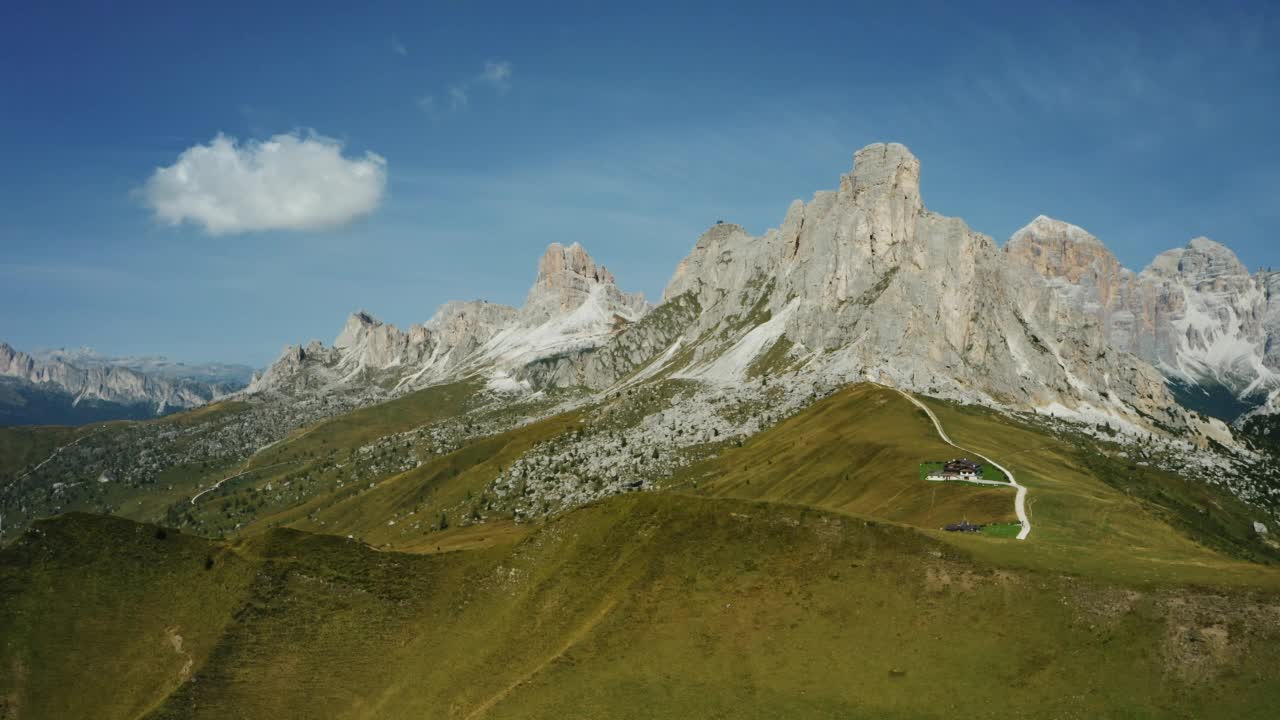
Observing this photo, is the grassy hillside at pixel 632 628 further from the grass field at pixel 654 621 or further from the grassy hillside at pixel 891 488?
the grassy hillside at pixel 891 488

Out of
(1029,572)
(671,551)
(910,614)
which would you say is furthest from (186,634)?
(1029,572)

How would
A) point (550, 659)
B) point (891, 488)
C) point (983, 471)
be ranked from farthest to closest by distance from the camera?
point (891, 488) < point (983, 471) < point (550, 659)

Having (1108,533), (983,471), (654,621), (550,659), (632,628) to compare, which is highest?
(983,471)

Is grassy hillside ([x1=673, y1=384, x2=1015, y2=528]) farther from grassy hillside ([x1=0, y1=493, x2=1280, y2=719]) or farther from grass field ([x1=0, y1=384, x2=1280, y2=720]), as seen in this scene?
grassy hillside ([x1=0, y1=493, x2=1280, y2=719])

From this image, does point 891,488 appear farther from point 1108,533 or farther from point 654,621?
point 654,621

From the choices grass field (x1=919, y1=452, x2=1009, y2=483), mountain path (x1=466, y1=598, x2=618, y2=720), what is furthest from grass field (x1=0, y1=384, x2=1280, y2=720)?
grass field (x1=919, y1=452, x2=1009, y2=483)

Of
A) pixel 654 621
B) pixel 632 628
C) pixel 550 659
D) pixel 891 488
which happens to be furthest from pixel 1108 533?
pixel 550 659

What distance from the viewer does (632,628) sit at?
90.4 metres

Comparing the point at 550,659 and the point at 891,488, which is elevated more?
the point at 891,488

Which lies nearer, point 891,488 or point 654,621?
point 654,621

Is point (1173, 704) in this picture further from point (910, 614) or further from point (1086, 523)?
point (1086, 523)

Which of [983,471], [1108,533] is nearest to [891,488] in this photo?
[983,471]

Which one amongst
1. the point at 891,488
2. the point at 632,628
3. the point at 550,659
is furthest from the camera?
the point at 891,488

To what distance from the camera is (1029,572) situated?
8400cm
